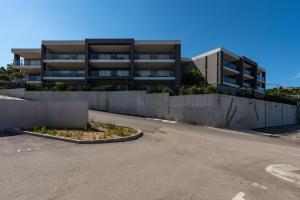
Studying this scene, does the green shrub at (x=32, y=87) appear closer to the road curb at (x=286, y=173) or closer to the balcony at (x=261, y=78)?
the road curb at (x=286, y=173)

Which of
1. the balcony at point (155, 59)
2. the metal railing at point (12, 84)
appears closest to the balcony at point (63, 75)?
the metal railing at point (12, 84)

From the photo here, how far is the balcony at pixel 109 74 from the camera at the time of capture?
43.1 meters

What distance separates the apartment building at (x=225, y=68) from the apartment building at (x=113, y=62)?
18.5 feet

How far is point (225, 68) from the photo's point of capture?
45.3m

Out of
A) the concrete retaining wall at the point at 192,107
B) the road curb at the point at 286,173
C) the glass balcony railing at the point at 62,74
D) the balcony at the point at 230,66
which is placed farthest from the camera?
the balcony at the point at 230,66

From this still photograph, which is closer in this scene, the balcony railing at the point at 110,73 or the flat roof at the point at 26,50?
the balcony railing at the point at 110,73

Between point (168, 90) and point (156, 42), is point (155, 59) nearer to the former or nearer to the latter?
point (156, 42)

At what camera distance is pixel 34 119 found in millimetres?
16109

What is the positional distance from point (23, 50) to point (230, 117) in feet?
124

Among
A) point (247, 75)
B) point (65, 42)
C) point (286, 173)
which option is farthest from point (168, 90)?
point (247, 75)

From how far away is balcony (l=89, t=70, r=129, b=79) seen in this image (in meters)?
43.1

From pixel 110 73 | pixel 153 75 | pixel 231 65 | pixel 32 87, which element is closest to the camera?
pixel 32 87

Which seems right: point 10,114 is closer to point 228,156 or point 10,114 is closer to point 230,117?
point 228,156

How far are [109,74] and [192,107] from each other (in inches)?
822
